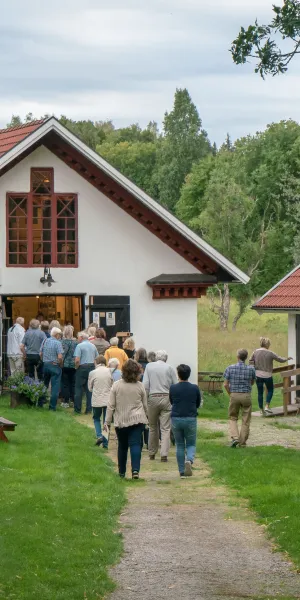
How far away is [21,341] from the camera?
28.2 metres

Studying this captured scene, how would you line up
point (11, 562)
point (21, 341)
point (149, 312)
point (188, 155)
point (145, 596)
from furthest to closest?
1. point (188, 155)
2. point (149, 312)
3. point (21, 341)
4. point (11, 562)
5. point (145, 596)

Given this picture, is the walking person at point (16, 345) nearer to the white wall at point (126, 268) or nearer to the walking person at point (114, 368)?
Answer: the white wall at point (126, 268)

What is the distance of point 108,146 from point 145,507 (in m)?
118

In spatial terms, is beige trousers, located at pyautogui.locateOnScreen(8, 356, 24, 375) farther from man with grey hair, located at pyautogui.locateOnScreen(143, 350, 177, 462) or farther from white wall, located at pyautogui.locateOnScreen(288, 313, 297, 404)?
man with grey hair, located at pyautogui.locateOnScreen(143, 350, 177, 462)

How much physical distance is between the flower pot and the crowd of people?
27cm

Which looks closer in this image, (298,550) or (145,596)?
(145,596)

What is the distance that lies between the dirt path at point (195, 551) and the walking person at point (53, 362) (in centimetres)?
893

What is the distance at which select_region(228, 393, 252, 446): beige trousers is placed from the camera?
2141 cm

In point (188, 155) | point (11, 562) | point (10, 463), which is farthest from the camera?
point (188, 155)

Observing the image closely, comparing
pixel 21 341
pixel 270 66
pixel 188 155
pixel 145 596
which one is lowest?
pixel 145 596

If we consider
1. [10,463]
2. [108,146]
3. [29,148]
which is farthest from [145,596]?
[108,146]

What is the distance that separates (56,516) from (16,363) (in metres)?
14.2

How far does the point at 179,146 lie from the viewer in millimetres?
111438

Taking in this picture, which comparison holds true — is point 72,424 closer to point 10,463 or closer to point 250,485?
point 10,463
